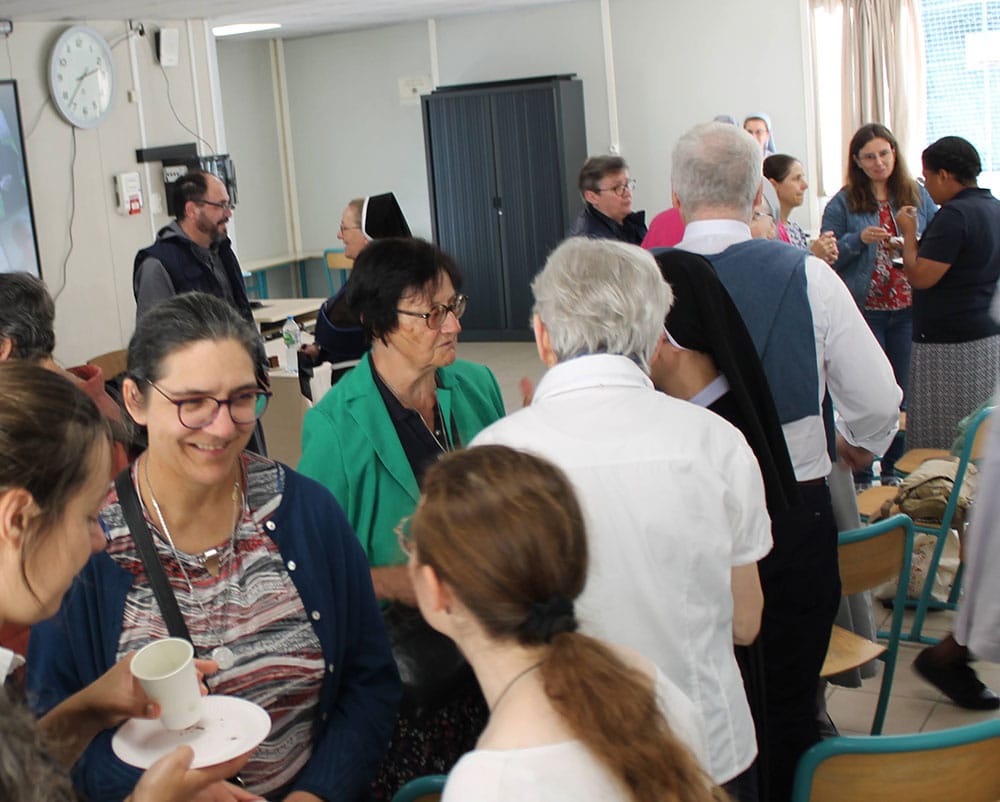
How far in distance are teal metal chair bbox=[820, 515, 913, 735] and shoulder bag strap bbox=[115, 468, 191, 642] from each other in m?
1.78

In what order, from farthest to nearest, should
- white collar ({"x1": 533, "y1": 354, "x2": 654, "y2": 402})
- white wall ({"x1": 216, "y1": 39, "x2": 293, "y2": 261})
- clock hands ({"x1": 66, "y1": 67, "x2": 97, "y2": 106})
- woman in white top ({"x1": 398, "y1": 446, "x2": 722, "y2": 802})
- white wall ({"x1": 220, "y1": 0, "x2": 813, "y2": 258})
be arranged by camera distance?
white wall ({"x1": 216, "y1": 39, "x2": 293, "y2": 261}), white wall ({"x1": 220, "y1": 0, "x2": 813, "y2": 258}), clock hands ({"x1": 66, "y1": 67, "x2": 97, "y2": 106}), white collar ({"x1": 533, "y1": 354, "x2": 654, "y2": 402}), woman in white top ({"x1": 398, "y1": 446, "x2": 722, "y2": 802})

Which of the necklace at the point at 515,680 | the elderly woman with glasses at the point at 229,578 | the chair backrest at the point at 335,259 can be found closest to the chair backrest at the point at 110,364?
the elderly woman with glasses at the point at 229,578

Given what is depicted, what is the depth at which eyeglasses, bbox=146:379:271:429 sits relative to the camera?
1845 millimetres

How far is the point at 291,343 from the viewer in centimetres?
611

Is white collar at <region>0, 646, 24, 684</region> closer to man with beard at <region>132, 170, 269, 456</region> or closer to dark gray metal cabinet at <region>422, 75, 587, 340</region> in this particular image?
man with beard at <region>132, 170, 269, 456</region>

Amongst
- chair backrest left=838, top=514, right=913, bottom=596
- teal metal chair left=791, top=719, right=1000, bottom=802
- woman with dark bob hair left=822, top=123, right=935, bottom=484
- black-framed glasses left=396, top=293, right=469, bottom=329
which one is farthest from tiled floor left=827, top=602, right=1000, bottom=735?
black-framed glasses left=396, top=293, right=469, bottom=329

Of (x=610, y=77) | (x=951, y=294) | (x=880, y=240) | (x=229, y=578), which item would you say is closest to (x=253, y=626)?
(x=229, y=578)

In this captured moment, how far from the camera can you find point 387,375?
2594mm

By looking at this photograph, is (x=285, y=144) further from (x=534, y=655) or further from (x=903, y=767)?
(x=534, y=655)

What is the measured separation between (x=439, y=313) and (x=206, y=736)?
126cm

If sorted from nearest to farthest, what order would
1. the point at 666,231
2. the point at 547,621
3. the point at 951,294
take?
the point at 547,621 → the point at 666,231 → the point at 951,294

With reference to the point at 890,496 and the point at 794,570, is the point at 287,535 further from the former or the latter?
the point at 890,496

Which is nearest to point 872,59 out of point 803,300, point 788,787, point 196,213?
point 196,213

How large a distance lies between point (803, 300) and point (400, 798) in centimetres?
152
